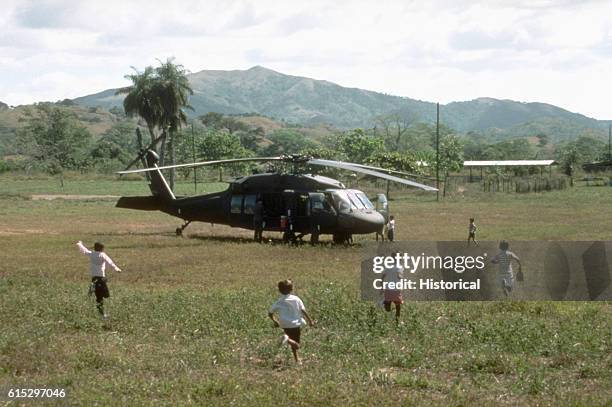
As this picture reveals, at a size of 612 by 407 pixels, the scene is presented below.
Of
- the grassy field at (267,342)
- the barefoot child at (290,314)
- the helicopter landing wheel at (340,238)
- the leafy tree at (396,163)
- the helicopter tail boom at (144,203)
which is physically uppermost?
the leafy tree at (396,163)

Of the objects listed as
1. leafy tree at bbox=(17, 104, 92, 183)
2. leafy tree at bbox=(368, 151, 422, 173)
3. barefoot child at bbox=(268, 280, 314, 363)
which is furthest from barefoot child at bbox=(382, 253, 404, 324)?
leafy tree at bbox=(17, 104, 92, 183)

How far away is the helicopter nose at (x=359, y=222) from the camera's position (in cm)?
2667

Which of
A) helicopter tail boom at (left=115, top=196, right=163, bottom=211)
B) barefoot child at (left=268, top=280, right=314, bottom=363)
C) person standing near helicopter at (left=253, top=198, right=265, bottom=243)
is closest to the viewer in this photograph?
barefoot child at (left=268, top=280, right=314, bottom=363)

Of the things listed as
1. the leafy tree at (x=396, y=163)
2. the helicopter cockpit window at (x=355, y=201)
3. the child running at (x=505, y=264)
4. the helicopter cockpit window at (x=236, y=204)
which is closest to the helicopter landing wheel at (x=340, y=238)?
the helicopter cockpit window at (x=355, y=201)

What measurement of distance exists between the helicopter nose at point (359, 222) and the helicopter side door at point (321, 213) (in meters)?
0.39

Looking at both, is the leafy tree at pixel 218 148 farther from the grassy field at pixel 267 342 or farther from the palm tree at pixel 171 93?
the grassy field at pixel 267 342

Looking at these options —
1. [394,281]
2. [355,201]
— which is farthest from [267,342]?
[355,201]

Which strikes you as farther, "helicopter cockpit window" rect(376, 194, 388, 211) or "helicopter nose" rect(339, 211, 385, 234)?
"helicopter cockpit window" rect(376, 194, 388, 211)

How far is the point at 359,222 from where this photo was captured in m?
26.7

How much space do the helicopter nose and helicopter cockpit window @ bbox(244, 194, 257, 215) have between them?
3.87 meters

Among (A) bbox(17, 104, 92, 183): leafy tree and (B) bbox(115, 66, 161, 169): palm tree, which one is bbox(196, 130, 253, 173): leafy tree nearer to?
(A) bbox(17, 104, 92, 183): leafy tree

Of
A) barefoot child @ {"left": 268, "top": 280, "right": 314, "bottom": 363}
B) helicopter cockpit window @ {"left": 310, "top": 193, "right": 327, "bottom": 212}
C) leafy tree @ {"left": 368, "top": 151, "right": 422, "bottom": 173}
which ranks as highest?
leafy tree @ {"left": 368, "top": 151, "right": 422, "bottom": 173}

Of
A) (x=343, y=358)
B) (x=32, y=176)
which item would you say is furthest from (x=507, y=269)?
(x=32, y=176)

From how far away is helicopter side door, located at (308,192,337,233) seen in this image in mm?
26938
